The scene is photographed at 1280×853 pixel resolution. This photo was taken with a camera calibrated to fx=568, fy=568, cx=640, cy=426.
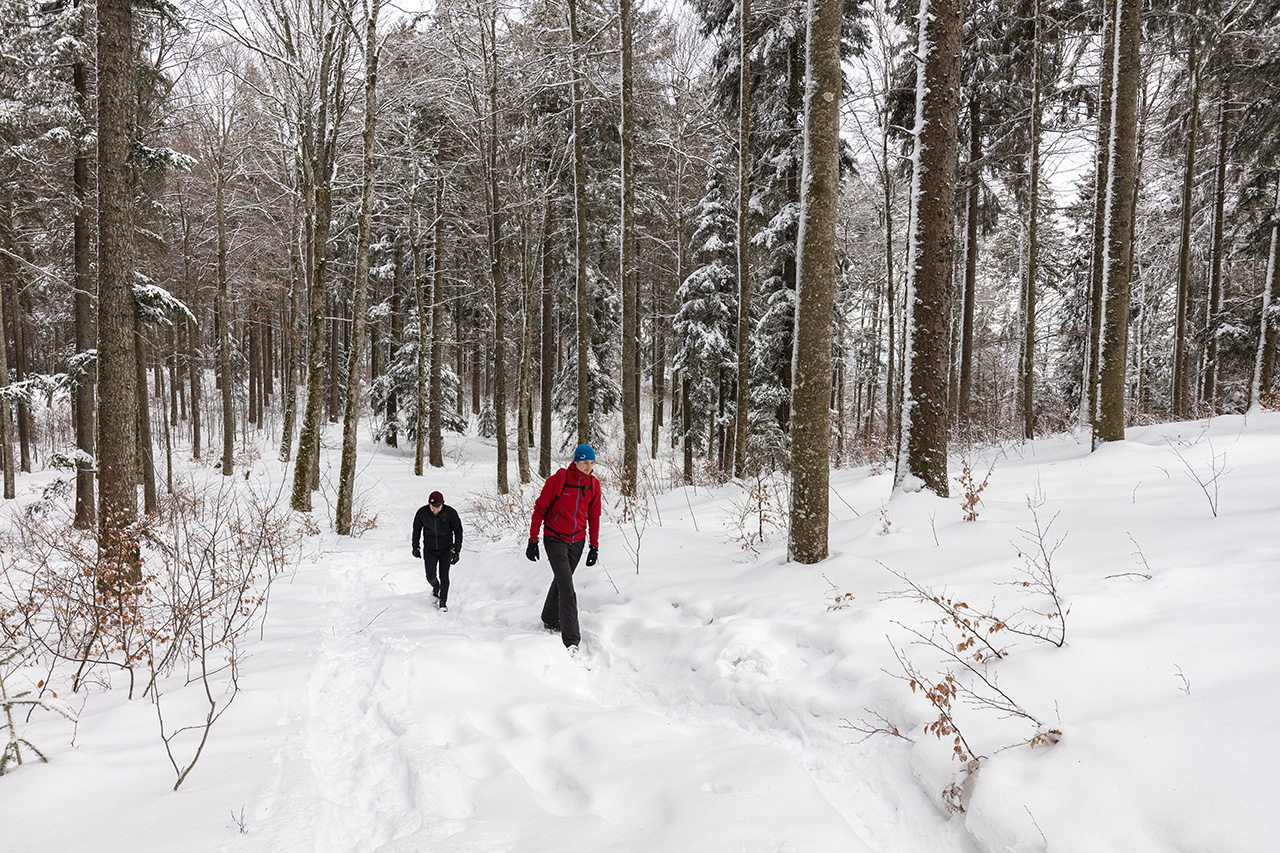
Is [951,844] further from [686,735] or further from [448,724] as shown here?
[448,724]

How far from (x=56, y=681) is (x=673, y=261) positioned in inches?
950

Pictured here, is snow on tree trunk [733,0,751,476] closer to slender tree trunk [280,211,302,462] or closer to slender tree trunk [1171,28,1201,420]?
slender tree trunk [1171,28,1201,420]

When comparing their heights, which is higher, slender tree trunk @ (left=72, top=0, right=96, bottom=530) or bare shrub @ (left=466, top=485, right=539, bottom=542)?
slender tree trunk @ (left=72, top=0, right=96, bottom=530)

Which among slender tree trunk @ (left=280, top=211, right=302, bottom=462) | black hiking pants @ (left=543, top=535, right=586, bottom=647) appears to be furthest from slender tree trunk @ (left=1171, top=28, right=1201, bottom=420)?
slender tree trunk @ (left=280, top=211, right=302, bottom=462)

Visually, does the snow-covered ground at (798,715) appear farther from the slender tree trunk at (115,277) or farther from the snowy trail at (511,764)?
the slender tree trunk at (115,277)

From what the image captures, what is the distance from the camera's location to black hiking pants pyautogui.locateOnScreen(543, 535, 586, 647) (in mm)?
5621

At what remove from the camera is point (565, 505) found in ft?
19.2

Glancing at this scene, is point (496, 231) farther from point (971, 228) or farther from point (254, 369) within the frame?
point (254, 369)

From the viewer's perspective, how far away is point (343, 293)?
88.6 feet

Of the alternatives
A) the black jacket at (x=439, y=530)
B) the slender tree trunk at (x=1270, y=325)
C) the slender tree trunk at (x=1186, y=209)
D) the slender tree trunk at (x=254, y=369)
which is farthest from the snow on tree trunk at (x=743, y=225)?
the slender tree trunk at (x=254, y=369)

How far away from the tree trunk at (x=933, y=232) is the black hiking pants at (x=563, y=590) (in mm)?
3924

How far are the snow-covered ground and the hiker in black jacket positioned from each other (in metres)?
1.18

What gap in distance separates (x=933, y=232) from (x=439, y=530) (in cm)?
698

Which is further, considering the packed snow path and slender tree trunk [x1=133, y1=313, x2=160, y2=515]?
slender tree trunk [x1=133, y1=313, x2=160, y2=515]
